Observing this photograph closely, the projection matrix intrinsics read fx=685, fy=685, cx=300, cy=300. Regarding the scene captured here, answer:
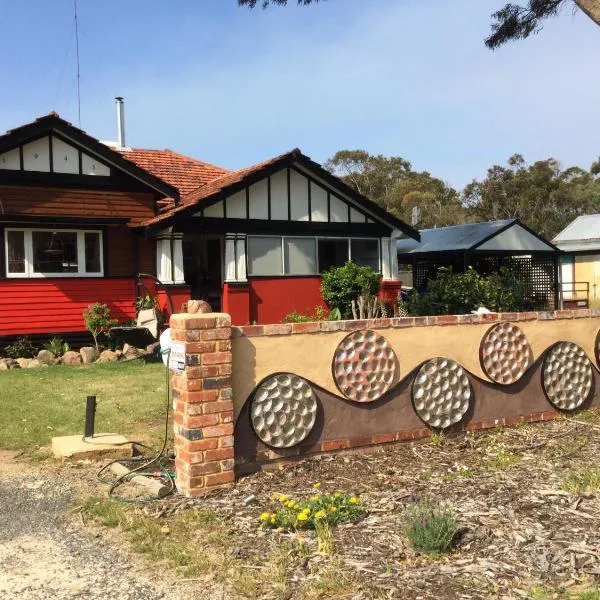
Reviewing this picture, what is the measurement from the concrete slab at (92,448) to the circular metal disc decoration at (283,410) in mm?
1680

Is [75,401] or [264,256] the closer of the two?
[75,401]

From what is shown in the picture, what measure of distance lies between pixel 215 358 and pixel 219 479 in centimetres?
86

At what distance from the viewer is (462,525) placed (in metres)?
3.99

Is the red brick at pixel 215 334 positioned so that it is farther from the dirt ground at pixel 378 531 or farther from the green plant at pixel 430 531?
the green plant at pixel 430 531

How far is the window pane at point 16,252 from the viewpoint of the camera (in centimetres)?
1384

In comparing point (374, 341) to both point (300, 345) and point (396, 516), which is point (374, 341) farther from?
point (396, 516)

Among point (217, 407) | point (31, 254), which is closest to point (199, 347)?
point (217, 407)

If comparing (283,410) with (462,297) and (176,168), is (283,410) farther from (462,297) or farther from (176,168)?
(176,168)

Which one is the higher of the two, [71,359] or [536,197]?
[536,197]

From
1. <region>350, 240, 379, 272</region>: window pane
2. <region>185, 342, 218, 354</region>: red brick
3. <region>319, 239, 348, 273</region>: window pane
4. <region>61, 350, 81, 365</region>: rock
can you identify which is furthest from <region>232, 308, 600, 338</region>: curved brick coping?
<region>350, 240, 379, 272</region>: window pane

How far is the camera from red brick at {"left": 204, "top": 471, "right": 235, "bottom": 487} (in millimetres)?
4823

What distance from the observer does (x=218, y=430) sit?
486cm

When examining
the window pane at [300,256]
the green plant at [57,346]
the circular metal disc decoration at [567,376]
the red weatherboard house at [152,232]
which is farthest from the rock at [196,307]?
the window pane at [300,256]

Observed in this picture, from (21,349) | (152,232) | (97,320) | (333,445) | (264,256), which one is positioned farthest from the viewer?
(264,256)
